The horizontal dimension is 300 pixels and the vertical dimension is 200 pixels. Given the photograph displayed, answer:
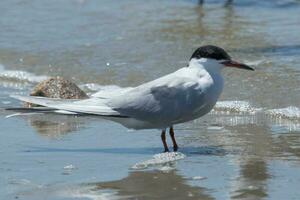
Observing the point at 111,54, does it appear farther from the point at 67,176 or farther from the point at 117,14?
the point at 67,176

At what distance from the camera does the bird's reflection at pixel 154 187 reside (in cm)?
533

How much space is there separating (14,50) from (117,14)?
7.31 ft

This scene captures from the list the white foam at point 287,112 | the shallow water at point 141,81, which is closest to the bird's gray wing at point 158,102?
the shallow water at point 141,81

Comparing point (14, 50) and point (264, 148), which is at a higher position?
point (14, 50)

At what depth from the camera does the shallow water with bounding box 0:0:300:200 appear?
5.61m

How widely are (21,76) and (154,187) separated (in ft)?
15.3

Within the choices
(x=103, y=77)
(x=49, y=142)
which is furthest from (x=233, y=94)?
(x=49, y=142)

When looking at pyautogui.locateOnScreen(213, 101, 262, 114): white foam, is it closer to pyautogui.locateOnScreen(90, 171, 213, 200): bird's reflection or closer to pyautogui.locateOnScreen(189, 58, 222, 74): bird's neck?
pyautogui.locateOnScreen(189, 58, 222, 74): bird's neck

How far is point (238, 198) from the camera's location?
17.0 feet

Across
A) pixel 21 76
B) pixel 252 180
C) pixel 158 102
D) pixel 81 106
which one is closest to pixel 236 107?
pixel 158 102

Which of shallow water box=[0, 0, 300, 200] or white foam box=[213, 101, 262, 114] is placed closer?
shallow water box=[0, 0, 300, 200]

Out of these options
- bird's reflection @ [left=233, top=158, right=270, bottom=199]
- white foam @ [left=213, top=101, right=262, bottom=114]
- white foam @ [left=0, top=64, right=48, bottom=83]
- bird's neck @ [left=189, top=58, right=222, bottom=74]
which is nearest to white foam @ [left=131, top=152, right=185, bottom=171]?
bird's reflection @ [left=233, top=158, right=270, bottom=199]

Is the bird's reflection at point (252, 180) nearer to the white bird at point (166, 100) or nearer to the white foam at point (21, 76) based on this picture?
the white bird at point (166, 100)

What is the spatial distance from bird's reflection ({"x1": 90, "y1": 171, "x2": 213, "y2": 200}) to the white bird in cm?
66
